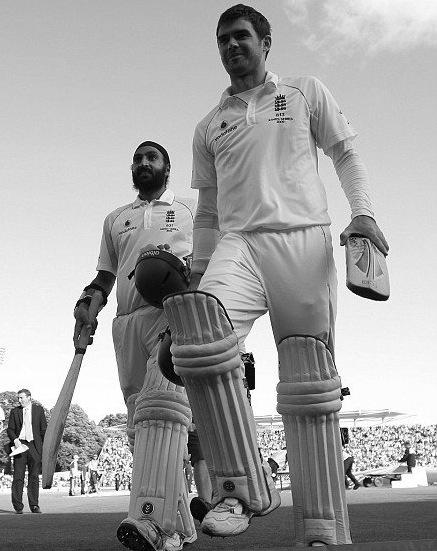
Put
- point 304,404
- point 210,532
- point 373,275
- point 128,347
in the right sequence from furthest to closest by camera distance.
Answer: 1. point 128,347
2. point 304,404
3. point 373,275
4. point 210,532

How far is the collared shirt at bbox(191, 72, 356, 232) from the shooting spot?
10.3 ft

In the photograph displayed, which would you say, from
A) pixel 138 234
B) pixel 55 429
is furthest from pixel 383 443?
pixel 55 429

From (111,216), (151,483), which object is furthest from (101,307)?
(151,483)

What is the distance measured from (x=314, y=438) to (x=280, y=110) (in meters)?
1.45

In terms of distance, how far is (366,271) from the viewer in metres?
2.79

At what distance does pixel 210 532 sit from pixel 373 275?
3.63 feet

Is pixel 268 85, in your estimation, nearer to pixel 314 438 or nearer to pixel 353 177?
pixel 353 177

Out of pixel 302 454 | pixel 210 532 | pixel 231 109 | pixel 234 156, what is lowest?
pixel 210 532

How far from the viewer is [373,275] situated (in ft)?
9.17

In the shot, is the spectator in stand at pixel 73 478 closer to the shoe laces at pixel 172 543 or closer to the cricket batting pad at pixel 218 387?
the shoe laces at pixel 172 543

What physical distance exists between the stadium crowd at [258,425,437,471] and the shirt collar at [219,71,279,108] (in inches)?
1661

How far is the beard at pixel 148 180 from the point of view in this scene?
5023 millimetres

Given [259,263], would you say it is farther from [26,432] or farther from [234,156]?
[26,432]

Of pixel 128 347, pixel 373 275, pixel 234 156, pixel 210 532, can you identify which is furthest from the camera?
pixel 128 347
